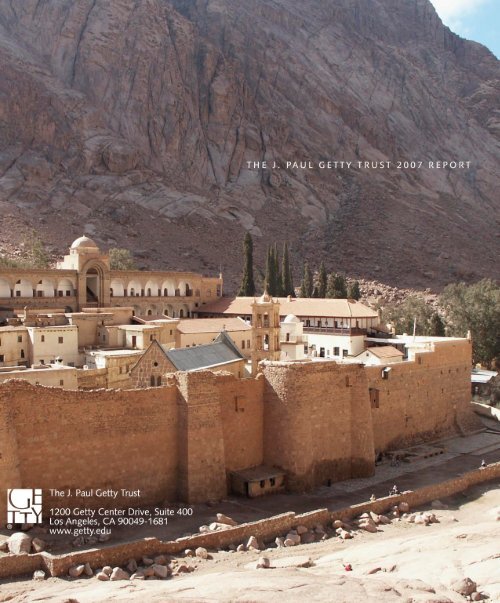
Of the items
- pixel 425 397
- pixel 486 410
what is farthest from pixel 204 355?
pixel 486 410

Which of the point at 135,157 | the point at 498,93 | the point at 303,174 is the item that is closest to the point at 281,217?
the point at 303,174

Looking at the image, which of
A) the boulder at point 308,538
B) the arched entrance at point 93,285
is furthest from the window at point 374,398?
the arched entrance at point 93,285

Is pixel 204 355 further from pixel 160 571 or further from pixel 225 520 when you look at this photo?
pixel 160 571

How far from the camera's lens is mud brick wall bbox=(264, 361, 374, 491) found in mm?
21562

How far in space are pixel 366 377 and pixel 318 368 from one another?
8.28 feet

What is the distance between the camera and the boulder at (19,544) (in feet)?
50.0

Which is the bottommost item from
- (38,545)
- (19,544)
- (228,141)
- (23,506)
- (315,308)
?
(38,545)

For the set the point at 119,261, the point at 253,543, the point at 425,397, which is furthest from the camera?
the point at 119,261

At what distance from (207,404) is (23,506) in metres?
5.49

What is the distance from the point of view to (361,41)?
11050 cm

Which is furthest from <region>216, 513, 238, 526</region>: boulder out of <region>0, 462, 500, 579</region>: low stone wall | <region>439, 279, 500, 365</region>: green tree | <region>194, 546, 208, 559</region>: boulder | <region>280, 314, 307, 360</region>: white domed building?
<region>439, 279, 500, 365</region>: green tree

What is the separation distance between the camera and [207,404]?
19984mm

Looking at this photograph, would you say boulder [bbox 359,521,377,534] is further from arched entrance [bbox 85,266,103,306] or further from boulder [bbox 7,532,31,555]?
arched entrance [bbox 85,266,103,306]

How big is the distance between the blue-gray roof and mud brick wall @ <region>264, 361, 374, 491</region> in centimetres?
332
